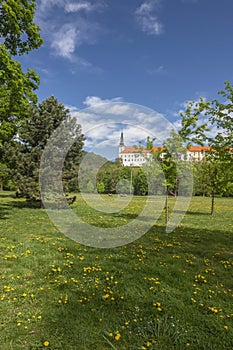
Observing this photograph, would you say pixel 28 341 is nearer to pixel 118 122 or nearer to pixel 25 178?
pixel 118 122

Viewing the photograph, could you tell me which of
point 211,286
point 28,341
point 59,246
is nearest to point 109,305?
point 28,341

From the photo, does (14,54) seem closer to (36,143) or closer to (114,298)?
(36,143)

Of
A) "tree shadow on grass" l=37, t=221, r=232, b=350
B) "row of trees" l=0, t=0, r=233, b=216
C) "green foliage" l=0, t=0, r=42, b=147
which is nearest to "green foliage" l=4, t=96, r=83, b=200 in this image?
"row of trees" l=0, t=0, r=233, b=216

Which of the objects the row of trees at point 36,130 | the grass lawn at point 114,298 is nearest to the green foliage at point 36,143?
the row of trees at point 36,130

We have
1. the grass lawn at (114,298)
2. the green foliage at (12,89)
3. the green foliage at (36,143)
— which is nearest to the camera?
the grass lawn at (114,298)

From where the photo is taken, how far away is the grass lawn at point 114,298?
3.81 meters

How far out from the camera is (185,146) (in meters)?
14.2

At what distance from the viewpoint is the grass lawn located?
150 inches

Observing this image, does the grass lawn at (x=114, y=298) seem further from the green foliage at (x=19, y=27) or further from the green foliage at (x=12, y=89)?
the green foliage at (x=19, y=27)

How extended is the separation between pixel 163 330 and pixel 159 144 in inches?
469

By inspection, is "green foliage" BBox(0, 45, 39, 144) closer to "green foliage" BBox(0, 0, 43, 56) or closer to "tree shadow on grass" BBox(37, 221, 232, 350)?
"green foliage" BBox(0, 0, 43, 56)

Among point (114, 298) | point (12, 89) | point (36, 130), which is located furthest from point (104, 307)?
point (36, 130)

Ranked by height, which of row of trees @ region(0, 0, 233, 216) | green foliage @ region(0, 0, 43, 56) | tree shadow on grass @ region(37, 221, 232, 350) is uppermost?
green foliage @ region(0, 0, 43, 56)

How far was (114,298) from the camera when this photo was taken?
5035mm
